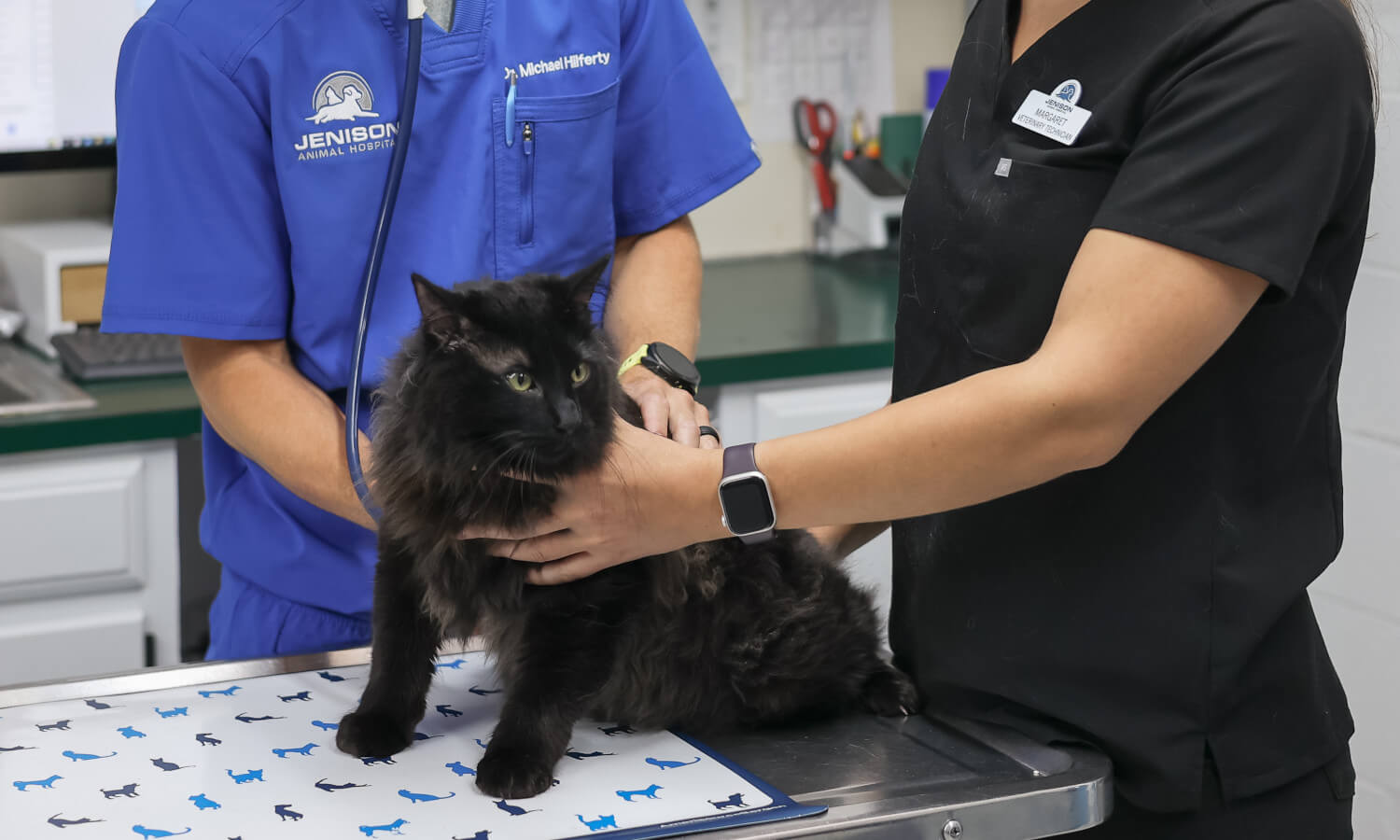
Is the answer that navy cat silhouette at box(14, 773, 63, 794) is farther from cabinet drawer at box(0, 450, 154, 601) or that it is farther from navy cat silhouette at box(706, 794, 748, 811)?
cabinet drawer at box(0, 450, 154, 601)

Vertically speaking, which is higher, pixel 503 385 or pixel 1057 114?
pixel 1057 114

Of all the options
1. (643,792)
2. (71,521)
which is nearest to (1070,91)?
(643,792)

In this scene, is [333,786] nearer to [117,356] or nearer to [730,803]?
[730,803]

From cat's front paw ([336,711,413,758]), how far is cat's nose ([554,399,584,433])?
0.95 ft

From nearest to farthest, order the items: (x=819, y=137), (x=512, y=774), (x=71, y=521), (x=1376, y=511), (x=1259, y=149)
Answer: (x=1259, y=149) < (x=512, y=774) < (x=1376, y=511) < (x=71, y=521) < (x=819, y=137)

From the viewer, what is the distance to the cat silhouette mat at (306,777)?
0.96 metres

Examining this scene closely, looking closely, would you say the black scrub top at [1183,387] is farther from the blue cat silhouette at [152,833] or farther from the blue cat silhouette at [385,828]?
the blue cat silhouette at [152,833]

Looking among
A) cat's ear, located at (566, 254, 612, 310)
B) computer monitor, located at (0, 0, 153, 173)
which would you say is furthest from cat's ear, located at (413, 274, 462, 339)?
computer monitor, located at (0, 0, 153, 173)

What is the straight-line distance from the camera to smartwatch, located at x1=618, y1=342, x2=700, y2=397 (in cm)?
130

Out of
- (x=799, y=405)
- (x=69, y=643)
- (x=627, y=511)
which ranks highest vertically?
(x=627, y=511)

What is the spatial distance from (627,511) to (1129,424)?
38 cm

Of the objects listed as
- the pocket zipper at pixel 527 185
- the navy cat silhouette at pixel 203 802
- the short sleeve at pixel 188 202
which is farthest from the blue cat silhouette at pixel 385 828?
the pocket zipper at pixel 527 185

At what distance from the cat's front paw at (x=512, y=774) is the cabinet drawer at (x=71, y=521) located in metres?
1.26

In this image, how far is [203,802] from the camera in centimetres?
99
